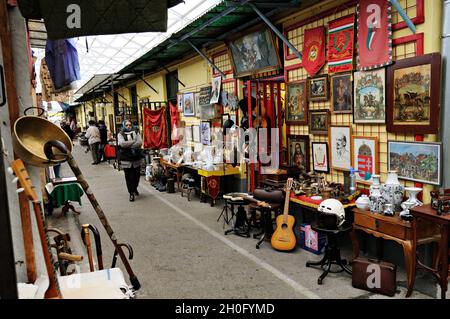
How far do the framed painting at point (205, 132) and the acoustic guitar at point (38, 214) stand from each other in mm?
8518

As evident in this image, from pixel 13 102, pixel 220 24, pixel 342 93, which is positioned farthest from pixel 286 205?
pixel 220 24

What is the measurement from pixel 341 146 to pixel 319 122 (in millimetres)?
652

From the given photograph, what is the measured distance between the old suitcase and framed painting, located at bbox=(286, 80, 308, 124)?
116 inches

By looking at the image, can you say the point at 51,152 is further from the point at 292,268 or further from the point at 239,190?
the point at 239,190

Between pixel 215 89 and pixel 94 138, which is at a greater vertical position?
pixel 215 89

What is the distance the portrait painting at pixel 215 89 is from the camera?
9477 millimetres

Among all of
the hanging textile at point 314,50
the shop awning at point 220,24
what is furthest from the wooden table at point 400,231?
the shop awning at point 220,24

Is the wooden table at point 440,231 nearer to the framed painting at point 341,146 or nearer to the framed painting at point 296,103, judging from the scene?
the framed painting at point 341,146

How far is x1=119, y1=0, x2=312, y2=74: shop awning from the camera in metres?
6.29

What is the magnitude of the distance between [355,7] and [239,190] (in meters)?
5.03

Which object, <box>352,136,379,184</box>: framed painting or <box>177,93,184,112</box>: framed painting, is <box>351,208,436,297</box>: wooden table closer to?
<box>352,136,379,184</box>: framed painting

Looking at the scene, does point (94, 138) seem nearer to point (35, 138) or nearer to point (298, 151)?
point (298, 151)

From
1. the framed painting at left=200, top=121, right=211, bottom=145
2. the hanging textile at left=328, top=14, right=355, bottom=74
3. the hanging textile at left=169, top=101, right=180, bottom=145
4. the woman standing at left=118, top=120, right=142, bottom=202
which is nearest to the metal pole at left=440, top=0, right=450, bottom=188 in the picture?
the hanging textile at left=328, top=14, right=355, bottom=74

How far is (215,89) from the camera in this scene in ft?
31.8
